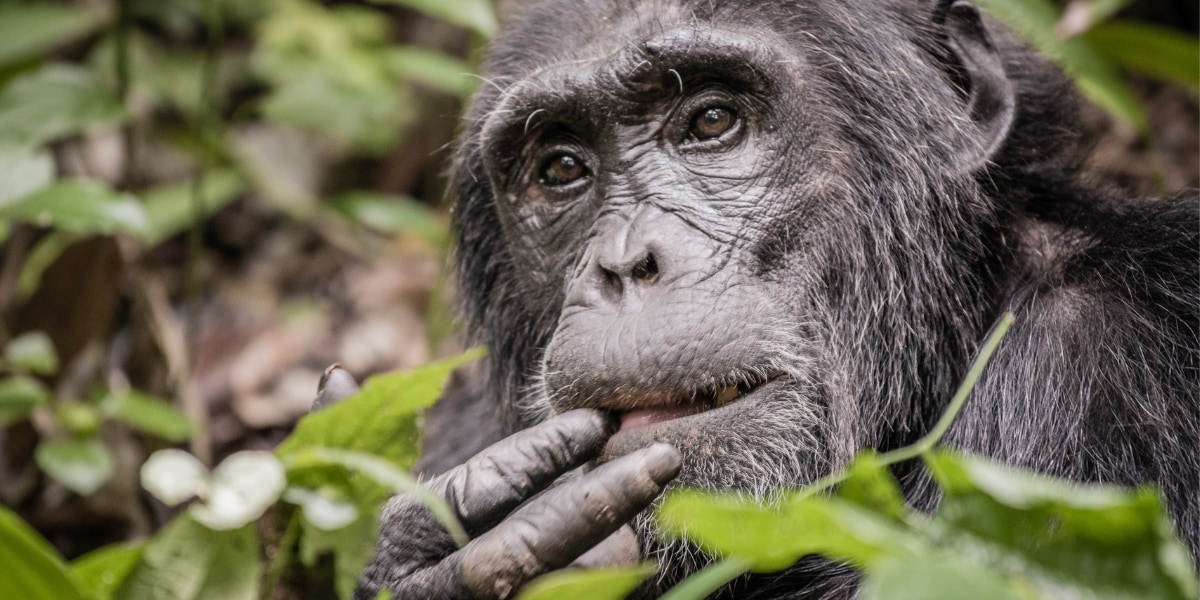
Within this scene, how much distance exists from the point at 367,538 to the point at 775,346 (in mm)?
1297

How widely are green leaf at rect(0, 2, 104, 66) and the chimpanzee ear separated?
4.28m

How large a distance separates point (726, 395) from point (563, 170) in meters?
1.16

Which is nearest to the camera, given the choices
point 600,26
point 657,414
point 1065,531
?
point 1065,531

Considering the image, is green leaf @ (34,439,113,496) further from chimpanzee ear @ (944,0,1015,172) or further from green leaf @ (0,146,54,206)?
chimpanzee ear @ (944,0,1015,172)

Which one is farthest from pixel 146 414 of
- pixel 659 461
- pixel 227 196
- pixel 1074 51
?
pixel 1074 51

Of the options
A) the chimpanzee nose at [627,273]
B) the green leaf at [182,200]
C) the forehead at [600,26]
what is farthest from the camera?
the green leaf at [182,200]

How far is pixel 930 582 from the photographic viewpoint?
170 cm

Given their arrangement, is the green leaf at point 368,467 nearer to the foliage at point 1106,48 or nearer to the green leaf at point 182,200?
the foliage at point 1106,48

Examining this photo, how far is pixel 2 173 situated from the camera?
4.74 meters

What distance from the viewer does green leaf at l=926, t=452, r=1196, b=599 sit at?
6.12 ft

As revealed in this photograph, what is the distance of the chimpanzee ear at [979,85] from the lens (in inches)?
158

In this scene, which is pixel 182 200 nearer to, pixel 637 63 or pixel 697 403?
pixel 637 63

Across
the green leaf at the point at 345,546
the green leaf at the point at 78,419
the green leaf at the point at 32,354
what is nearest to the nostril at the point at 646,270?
the green leaf at the point at 345,546

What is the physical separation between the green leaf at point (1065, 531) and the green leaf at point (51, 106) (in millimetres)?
4205
